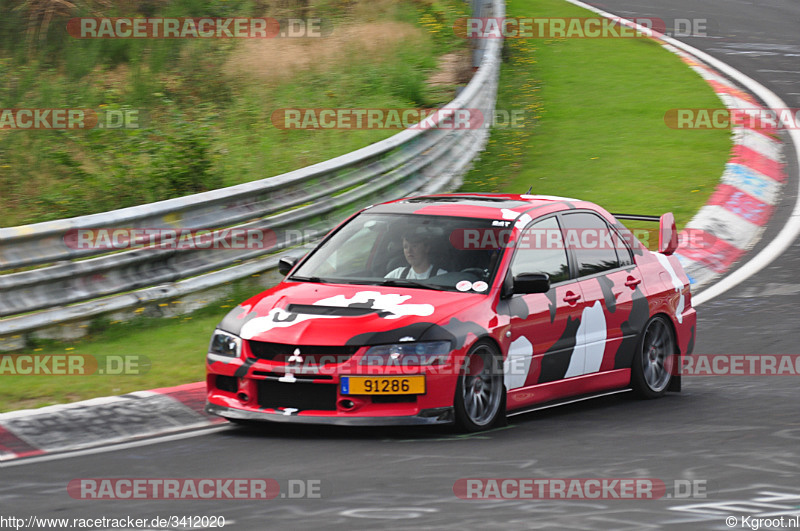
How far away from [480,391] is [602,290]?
155cm

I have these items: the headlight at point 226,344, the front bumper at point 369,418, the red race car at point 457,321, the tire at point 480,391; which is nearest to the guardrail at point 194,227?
the red race car at point 457,321

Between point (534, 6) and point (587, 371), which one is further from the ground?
point (534, 6)

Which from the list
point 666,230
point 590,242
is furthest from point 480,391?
point 666,230

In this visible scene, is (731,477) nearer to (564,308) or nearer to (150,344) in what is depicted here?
(564,308)

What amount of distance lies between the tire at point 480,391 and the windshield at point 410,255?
1.52 feet

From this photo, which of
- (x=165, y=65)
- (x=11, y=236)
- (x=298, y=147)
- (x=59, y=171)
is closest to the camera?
(x=11, y=236)

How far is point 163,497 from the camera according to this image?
A: 18.9 ft

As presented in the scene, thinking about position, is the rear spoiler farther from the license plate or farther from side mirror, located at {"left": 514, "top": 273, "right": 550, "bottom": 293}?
the license plate

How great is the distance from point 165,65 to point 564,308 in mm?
12028

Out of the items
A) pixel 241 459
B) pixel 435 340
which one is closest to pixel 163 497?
pixel 241 459

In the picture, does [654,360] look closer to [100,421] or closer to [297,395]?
[297,395]

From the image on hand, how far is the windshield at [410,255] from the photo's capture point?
25.4 feet

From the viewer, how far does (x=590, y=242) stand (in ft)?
28.2

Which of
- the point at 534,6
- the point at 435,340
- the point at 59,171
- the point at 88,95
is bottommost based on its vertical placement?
the point at 435,340
